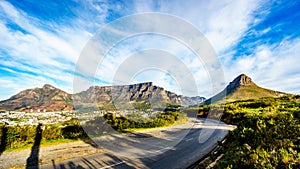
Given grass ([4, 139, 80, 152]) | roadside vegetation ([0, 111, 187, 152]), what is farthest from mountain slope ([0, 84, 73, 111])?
grass ([4, 139, 80, 152])

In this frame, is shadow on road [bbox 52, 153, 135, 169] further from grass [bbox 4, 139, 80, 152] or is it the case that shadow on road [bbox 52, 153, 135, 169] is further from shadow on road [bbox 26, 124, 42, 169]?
grass [bbox 4, 139, 80, 152]

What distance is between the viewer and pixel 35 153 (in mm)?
9961

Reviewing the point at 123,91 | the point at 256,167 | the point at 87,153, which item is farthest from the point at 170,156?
the point at 123,91

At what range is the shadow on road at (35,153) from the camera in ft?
26.7

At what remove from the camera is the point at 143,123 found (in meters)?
23.1

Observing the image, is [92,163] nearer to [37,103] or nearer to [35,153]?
[35,153]

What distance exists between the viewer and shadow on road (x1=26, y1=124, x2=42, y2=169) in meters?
8.14

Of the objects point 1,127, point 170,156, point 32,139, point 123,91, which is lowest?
point 170,156

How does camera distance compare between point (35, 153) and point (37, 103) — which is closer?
point (35, 153)

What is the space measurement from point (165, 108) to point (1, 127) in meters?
34.3

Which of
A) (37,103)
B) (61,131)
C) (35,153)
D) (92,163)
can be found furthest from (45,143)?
(37,103)

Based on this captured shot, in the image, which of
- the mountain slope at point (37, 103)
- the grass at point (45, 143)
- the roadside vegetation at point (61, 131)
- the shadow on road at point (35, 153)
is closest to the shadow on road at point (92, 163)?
the shadow on road at point (35, 153)

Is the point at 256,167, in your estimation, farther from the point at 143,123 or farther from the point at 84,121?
the point at 143,123

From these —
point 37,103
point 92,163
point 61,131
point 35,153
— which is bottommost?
point 92,163
